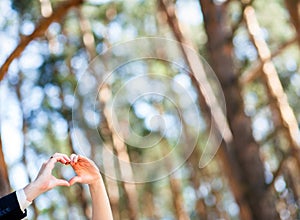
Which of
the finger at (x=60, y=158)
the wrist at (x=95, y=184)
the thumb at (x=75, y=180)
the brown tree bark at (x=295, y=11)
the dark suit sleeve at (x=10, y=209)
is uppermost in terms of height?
the brown tree bark at (x=295, y=11)

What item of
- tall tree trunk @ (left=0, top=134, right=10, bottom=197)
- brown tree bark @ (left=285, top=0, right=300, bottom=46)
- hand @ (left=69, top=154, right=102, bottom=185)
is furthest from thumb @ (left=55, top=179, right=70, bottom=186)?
brown tree bark @ (left=285, top=0, right=300, bottom=46)

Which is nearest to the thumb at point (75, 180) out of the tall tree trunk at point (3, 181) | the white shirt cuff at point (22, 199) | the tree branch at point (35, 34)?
the white shirt cuff at point (22, 199)

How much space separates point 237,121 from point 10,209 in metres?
2.21

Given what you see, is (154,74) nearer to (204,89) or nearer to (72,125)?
(72,125)

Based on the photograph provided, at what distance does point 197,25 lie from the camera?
682 inches

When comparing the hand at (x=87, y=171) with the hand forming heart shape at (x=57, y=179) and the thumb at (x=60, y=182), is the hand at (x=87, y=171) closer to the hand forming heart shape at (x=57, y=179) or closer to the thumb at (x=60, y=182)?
the hand forming heart shape at (x=57, y=179)

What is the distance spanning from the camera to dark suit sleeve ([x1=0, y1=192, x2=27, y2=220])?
2.19m

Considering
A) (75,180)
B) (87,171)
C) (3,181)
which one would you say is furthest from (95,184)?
(3,181)

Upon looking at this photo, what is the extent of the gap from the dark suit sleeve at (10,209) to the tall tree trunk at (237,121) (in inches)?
73.5

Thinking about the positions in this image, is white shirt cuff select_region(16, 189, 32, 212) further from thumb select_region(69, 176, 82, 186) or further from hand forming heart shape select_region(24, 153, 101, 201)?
thumb select_region(69, 176, 82, 186)

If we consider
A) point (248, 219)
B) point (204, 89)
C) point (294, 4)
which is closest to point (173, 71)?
point (294, 4)

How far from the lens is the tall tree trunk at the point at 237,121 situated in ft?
12.6

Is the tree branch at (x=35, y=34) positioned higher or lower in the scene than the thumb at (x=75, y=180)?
higher

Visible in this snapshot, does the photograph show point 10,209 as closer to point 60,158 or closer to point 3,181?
point 60,158
